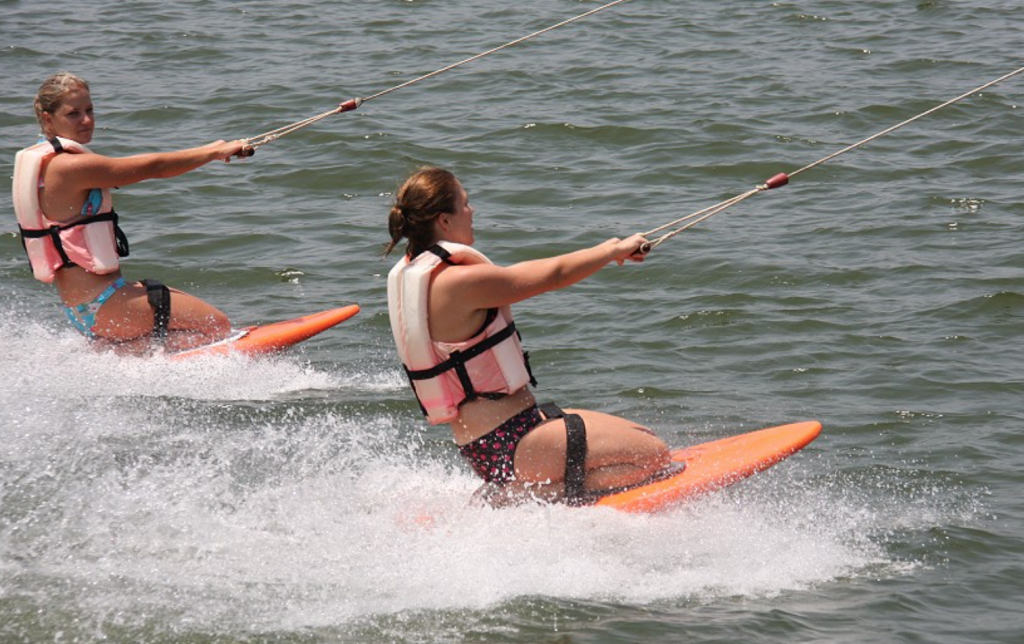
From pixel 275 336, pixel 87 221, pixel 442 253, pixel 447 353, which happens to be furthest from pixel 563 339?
pixel 442 253

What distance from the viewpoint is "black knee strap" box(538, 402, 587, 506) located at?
590 cm

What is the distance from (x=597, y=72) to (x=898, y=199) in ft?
15.7

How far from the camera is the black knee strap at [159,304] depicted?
8.35m

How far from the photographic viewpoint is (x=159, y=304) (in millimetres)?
8359

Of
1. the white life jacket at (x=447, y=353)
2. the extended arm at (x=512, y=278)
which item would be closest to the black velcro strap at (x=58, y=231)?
the white life jacket at (x=447, y=353)

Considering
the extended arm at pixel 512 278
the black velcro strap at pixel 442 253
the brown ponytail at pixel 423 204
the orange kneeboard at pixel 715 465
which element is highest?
the brown ponytail at pixel 423 204

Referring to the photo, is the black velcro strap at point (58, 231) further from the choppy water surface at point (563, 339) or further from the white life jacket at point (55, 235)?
the choppy water surface at point (563, 339)

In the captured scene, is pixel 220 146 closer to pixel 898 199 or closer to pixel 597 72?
pixel 898 199

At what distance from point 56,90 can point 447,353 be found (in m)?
3.27

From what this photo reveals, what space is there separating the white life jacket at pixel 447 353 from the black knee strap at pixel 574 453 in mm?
235

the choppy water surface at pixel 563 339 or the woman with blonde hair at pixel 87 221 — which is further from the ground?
the woman with blonde hair at pixel 87 221

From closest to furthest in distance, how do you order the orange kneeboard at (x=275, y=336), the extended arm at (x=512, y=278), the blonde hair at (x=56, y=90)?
the extended arm at (x=512, y=278), the blonde hair at (x=56, y=90), the orange kneeboard at (x=275, y=336)

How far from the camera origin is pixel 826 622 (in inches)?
225

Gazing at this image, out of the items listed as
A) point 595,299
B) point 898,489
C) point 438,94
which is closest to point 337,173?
point 438,94
